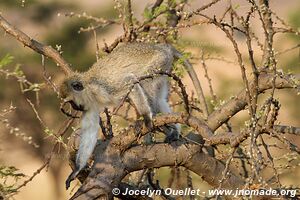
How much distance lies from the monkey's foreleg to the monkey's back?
282 millimetres

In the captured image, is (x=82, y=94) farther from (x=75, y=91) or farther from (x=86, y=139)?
(x=86, y=139)

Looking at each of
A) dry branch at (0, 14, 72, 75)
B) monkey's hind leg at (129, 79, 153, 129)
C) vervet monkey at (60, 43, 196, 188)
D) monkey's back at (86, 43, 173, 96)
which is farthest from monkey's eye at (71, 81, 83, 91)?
dry branch at (0, 14, 72, 75)

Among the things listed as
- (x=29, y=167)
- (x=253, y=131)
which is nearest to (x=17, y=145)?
(x=29, y=167)

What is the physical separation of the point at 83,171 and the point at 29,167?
10.9 meters

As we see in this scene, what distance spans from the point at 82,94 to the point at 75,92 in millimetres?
51

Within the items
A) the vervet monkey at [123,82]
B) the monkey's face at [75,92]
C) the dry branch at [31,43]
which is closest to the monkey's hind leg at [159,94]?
the vervet monkey at [123,82]

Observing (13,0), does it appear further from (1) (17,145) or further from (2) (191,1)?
(2) (191,1)

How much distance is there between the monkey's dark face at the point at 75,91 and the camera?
499cm

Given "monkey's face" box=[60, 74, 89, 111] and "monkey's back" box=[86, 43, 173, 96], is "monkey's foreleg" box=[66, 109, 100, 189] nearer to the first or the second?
"monkey's face" box=[60, 74, 89, 111]

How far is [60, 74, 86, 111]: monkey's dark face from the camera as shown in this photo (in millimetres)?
4988

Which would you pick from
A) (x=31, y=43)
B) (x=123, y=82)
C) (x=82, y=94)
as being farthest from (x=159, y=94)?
(x=31, y=43)

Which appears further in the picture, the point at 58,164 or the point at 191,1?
the point at 58,164

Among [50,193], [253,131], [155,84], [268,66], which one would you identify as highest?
[50,193]

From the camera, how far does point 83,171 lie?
4.33 metres
